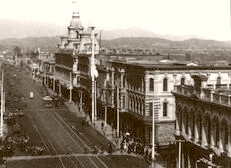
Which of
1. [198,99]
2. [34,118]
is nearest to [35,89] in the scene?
[34,118]

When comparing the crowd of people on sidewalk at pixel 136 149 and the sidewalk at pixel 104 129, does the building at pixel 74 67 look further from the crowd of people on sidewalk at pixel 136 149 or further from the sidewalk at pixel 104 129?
the crowd of people on sidewalk at pixel 136 149

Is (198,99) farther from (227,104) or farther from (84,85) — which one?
(84,85)

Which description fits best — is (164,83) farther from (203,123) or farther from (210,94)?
(210,94)

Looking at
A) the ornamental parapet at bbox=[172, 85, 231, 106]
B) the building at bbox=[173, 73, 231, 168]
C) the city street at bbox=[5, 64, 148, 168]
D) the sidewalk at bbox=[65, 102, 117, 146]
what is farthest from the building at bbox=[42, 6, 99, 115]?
the building at bbox=[173, 73, 231, 168]

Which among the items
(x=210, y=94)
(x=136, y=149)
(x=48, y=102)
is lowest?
(x=48, y=102)

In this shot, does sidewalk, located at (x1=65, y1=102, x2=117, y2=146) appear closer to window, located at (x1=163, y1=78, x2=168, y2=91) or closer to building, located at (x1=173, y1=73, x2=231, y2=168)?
window, located at (x1=163, y1=78, x2=168, y2=91)

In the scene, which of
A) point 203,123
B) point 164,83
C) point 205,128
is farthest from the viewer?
point 164,83

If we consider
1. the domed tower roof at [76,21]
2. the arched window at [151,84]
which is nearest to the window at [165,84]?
the arched window at [151,84]

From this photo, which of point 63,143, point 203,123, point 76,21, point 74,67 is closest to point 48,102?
point 74,67

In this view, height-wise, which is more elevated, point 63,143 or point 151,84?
point 151,84
